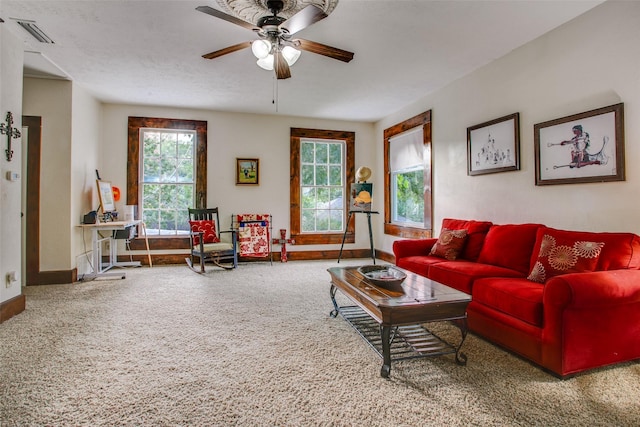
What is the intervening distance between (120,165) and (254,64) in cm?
313

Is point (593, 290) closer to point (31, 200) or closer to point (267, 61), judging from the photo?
point (267, 61)

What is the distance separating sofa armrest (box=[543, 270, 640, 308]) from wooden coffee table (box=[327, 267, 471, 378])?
0.47 metres

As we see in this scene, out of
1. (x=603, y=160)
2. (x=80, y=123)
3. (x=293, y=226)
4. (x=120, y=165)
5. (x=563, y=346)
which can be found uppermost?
(x=80, y=123)

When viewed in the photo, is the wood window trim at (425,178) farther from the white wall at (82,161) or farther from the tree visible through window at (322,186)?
the white wall at (82,161)

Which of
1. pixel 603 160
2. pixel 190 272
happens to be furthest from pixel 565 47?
pixel 190 272

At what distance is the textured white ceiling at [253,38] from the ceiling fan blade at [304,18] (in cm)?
53

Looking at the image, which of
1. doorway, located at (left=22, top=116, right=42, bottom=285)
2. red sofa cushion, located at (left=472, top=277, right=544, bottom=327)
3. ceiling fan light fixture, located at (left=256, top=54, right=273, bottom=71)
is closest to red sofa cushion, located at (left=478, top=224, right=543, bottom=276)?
red sofa cushion, located at (left=472, top=277, right=544, bottom=327)

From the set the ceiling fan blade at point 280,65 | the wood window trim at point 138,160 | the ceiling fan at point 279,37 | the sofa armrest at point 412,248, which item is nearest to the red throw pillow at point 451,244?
the sofa armrest at point 412,248

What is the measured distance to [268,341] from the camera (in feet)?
8.35

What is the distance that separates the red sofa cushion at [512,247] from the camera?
2953 millimetres

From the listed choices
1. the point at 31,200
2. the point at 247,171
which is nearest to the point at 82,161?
the point at 31,200

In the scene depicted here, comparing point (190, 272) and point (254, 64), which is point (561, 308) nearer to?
point (254, 64)

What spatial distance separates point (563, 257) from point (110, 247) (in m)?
5.71

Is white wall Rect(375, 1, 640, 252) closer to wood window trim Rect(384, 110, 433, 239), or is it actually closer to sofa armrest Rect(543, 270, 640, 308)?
wood window trim Rect(384, 110, 433, 239)
